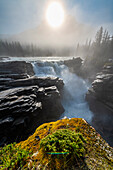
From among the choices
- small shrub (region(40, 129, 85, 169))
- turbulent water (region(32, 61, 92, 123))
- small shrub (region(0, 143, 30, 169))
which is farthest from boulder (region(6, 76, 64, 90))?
small shrub (region(40, 129, 85, 169))

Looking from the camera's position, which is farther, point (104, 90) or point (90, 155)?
point (104, 90)

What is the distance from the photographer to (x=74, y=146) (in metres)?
1.67

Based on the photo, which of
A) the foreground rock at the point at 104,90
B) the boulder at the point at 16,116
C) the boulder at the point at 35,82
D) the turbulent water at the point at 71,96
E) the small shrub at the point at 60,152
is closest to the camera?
the small shrub at the point at 60,152

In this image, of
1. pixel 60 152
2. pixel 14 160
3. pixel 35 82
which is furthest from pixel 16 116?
pixel 60 152

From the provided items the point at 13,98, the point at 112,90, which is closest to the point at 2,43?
the point at 13,98

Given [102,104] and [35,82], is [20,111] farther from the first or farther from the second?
[102,104]

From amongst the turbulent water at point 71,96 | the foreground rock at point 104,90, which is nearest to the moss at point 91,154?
the turbulent water at point 71,96

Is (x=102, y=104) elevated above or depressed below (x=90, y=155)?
below

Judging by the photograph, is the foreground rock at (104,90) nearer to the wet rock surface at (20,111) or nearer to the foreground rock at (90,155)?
the wet rock surface at (20,111)

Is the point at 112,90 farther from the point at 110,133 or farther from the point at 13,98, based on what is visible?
the point at 13,98

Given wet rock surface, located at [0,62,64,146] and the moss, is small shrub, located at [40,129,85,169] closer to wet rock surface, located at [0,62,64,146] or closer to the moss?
the moss

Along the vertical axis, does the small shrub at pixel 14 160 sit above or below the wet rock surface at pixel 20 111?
above

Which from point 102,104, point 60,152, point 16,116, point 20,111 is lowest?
point 102,104

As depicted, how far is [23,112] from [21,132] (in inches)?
94.1
